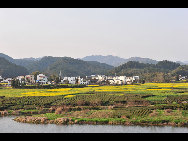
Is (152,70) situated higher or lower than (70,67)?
lower

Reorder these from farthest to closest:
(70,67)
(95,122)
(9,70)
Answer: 1. (70,67)
2. (9,70)
3. (95,122)

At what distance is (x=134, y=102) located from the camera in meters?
27.3

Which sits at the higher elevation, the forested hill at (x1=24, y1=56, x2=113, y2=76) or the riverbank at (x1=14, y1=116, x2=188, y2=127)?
the forested hill at (x1=24, y1=56, x2=113, y2=76)

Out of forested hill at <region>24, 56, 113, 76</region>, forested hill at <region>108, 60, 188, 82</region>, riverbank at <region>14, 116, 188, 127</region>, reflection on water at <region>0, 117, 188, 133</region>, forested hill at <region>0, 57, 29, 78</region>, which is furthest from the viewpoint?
forested hill at <region>24, 56, 113, 76</region>

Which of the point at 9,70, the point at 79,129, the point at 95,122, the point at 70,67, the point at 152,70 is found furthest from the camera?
the point at 70,67

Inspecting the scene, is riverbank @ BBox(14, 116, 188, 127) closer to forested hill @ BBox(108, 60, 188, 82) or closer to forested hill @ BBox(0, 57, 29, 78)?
forested hill @ BBox(108, 60, 188, 82)

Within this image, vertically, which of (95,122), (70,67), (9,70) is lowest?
(95,122)

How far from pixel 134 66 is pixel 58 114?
109 meters

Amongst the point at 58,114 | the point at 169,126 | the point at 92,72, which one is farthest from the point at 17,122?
the point at 92,72

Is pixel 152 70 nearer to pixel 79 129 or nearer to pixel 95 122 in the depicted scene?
pixel 95 122

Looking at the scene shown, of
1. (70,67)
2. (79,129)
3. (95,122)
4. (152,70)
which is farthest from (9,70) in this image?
(79,129)

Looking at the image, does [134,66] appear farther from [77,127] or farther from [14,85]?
[77,127]

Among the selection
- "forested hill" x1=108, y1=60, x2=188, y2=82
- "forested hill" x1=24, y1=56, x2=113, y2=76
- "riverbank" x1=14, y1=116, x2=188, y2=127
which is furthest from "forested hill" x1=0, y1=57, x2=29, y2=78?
"riverbank" x1=14, y1=116, x2=188, y2=127

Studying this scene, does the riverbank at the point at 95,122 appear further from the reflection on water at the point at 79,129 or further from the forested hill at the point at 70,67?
the forested hill at the point at 70,67
